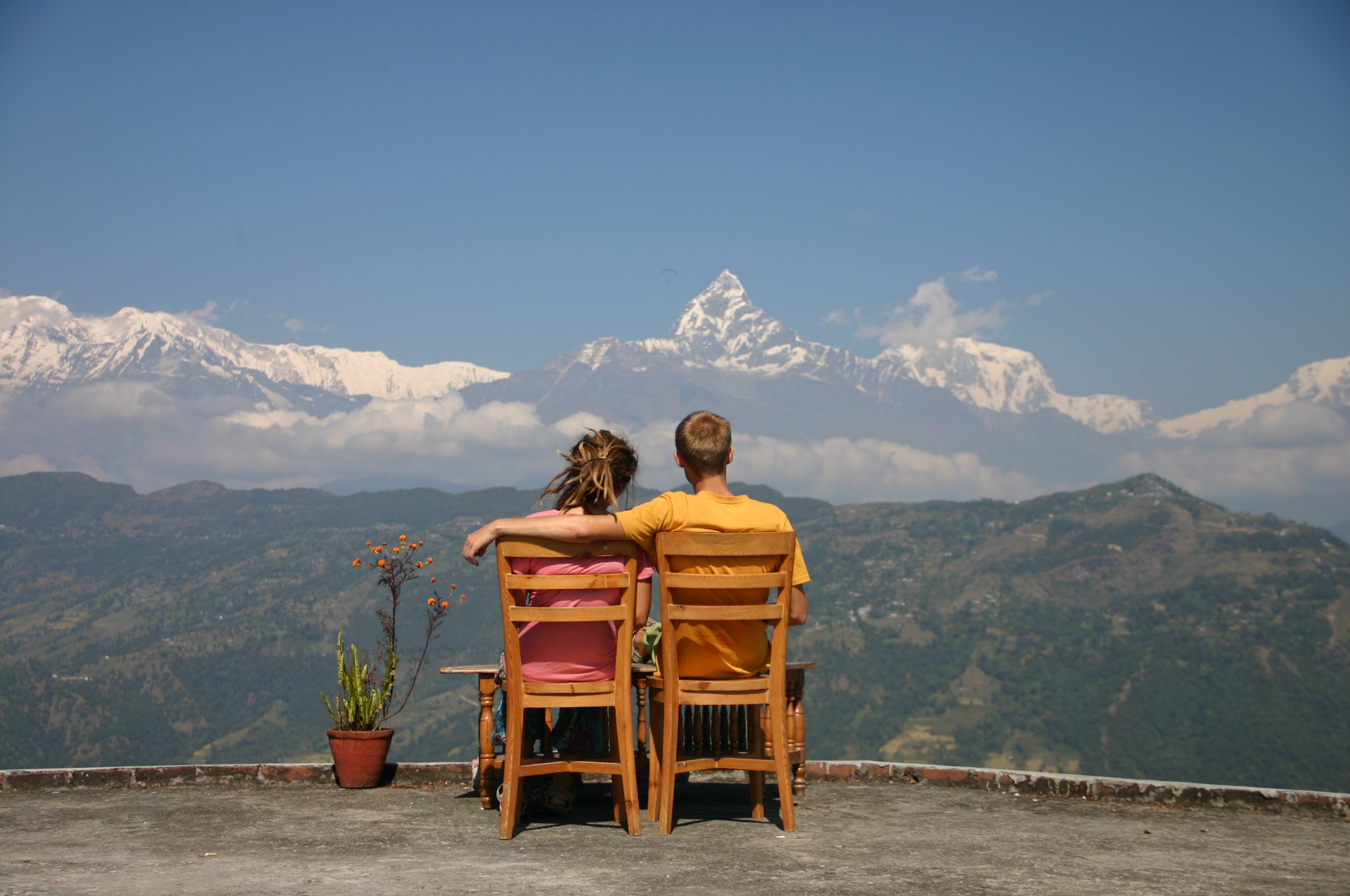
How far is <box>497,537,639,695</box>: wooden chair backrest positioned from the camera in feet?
14.8

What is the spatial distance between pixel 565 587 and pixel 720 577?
65cm

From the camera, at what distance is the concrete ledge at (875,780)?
5555 mm

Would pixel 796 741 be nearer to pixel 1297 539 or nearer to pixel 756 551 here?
pixel 756 551

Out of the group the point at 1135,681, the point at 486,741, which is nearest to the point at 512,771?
the point at 486,741

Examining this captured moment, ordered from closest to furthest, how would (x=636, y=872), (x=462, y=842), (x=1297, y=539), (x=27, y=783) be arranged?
(x=636, y=872)
(x=462, y=842)
(x=27, y=783)
(x=1297, y=539)

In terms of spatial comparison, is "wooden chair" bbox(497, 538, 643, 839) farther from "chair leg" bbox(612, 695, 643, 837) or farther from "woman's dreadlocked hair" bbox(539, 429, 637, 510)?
"woman's dreadlocked hair" bbox(539, 429, 637, 510)

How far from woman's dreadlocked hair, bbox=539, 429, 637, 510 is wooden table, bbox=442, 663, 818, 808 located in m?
0.83

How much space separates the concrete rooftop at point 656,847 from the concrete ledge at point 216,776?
0.41 feet

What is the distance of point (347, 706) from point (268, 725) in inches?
6685

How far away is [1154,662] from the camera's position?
156000mm

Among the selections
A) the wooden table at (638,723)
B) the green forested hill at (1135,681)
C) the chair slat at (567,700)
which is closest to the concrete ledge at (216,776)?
the wooden table at (638,723)

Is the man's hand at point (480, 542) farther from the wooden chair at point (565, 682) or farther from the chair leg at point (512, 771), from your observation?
the chair leg at point (512, 771)

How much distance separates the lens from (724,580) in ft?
14.7

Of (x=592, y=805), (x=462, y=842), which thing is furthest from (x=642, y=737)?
(x=462, y=842)
